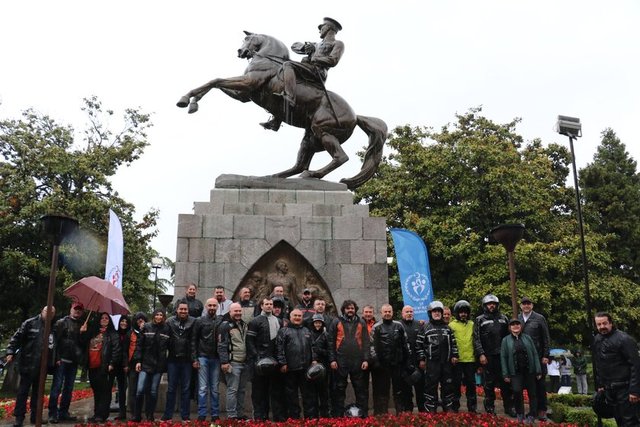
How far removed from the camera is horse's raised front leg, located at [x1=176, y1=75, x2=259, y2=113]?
10595 millimetres

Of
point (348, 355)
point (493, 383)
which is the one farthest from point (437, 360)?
point (348, 355)

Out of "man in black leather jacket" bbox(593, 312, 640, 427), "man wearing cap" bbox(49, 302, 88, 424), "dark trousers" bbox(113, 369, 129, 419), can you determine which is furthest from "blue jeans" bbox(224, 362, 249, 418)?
"man in black leather jacket" bbox(593, 312, 640, 427)

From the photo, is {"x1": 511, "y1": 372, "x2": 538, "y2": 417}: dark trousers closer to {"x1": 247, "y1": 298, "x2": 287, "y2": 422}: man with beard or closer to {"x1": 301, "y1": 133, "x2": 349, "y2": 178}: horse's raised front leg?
{"x1": 247, "y1": 298, "x2": 287, "y2": 422}: man with beard

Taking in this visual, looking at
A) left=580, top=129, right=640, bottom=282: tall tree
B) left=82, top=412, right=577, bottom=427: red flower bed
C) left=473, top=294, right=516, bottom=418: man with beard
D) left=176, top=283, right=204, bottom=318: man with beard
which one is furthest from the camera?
left=580, top=129, right=640, bottom=282: tall tree

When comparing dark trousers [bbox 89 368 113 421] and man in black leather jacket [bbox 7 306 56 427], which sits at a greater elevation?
man in black leather jacket [bbox 7 306 56 427]

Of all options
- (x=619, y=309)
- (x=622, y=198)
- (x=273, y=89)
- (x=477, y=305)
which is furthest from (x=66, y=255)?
(x=622, y=198)

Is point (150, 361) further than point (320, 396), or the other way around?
point (150, 361)

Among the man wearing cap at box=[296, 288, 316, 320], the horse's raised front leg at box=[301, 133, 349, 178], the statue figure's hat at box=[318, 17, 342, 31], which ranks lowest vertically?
the man wearing cap at box=[296, 288, 316, 320]

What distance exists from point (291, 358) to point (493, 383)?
333 cm

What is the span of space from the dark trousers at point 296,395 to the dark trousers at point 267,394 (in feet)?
Result: 0.35

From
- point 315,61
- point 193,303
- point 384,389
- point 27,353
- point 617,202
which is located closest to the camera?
point 27,353

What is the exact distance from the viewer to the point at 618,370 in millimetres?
7152

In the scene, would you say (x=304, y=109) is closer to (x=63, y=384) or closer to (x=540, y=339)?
(x=540, y=339)

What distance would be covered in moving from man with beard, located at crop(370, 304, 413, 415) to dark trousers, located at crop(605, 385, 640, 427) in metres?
2.65
